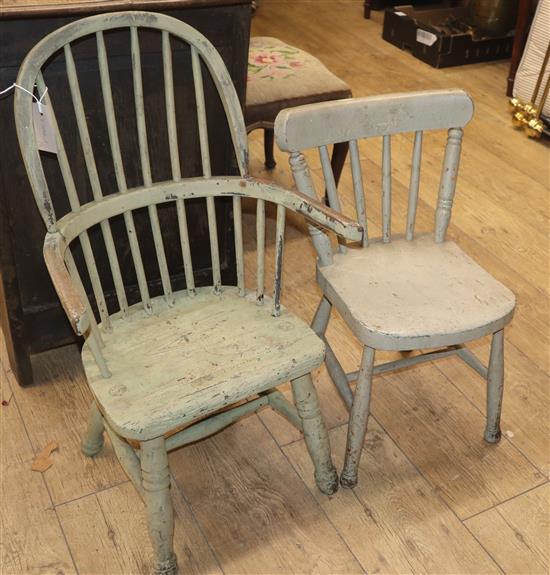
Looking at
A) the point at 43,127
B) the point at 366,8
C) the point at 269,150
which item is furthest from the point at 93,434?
the point at 366,8

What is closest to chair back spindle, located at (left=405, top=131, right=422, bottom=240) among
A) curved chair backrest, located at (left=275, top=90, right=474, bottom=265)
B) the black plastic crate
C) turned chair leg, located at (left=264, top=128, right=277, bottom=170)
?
curved chair backrest, located at (left=275, top=90, right=474, bottom=265)

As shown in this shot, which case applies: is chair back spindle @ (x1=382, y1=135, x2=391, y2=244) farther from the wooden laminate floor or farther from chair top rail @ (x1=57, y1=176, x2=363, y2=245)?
the wooden laminate floor

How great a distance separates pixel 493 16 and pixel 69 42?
3.10 meters

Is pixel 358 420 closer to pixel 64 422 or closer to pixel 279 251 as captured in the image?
pixel 279 251

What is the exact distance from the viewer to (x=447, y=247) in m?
1.92

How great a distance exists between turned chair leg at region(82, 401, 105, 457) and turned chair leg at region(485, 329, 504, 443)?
923mm

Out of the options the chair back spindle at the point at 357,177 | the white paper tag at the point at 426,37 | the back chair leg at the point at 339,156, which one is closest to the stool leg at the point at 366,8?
the white paper tag at the point at 426,37

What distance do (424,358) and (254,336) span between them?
0.50 meters

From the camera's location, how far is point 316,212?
1.54 metres

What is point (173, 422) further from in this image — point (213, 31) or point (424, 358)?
point (213, 31)

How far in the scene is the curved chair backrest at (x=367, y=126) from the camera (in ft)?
5.53

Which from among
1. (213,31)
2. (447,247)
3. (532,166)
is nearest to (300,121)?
(213,31)

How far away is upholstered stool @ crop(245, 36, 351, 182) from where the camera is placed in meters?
2.51

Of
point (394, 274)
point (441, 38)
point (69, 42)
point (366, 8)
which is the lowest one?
point (366, 8)
